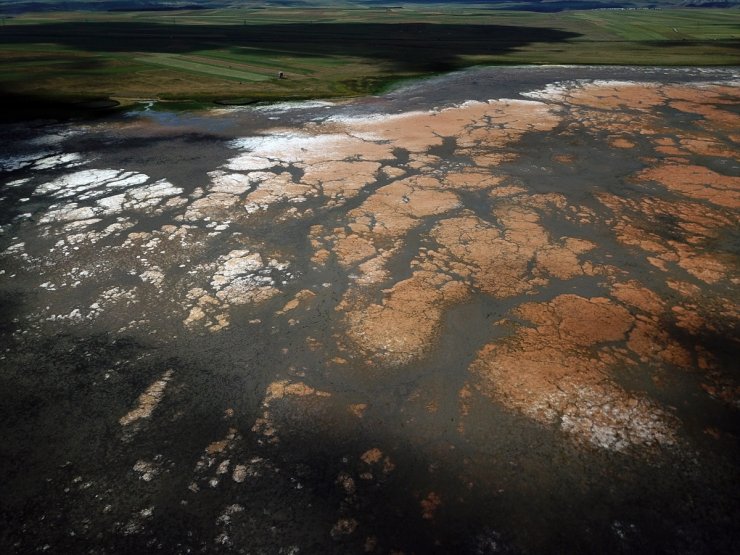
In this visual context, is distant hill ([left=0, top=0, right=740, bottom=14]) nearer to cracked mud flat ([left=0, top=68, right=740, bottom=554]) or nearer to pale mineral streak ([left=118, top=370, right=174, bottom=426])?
cracked mud flat ([left=0, top=68, right=740, bottom=554])

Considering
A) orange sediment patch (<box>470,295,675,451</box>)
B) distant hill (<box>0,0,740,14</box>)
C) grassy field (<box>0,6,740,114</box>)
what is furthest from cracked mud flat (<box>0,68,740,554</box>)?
distant hill (<box>0,0,740,14</box>)

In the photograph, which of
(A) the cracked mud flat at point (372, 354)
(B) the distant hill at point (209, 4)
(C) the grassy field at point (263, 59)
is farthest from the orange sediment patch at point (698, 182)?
(B) the distant hill at point (209, 4)

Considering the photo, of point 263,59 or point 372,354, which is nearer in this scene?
point 372,354

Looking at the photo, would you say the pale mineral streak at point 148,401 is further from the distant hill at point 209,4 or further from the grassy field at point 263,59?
the distant hill at point 209,4

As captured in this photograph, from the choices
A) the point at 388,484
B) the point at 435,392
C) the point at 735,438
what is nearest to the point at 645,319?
the point at 735,438

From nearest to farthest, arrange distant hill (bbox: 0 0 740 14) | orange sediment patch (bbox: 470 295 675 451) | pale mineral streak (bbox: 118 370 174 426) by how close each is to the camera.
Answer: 1. orange sediment patch (bbox: 470 295 675 451)
2. pale mineral streak (bbox: 118 370 174 426)
3. distant hill (bbox: 0 0 740 14)

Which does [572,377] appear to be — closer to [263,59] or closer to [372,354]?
[372,354]

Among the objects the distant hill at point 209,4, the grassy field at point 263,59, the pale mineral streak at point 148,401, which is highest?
the distant hill at point 209,4

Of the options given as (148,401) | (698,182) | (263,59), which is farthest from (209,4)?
(148,401)
